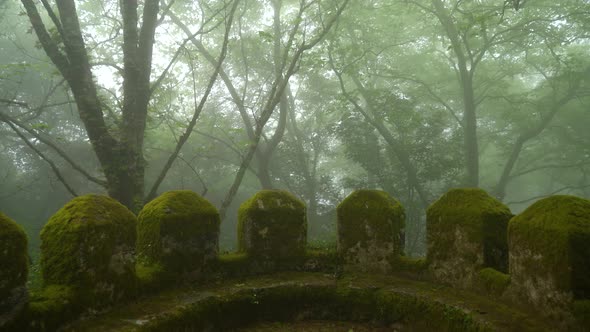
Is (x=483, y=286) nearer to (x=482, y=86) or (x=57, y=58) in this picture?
(x=57, y=58)

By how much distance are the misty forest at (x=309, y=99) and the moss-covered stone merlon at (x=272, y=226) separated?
31 centimetres

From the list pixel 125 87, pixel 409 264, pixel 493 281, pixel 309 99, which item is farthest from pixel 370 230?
pixel 309 99

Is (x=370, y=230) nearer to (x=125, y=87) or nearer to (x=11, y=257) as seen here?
(x=11, y=257)

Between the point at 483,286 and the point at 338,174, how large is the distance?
31.4m

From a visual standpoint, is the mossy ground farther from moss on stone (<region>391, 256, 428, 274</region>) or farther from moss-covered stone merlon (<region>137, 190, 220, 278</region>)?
moss-covered stone merlon (<region>137, 190, 220, 278</region>)

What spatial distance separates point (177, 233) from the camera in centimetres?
457

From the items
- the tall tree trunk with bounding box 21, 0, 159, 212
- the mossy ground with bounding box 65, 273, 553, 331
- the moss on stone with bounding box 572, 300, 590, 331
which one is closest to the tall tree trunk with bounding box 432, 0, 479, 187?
the mossy ground with bounding box 65, 273, 553, 331

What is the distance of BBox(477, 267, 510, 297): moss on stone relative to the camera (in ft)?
12.8

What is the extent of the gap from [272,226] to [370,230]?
1.49 metres

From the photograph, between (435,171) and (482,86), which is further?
(482,86)

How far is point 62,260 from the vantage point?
3.35 m

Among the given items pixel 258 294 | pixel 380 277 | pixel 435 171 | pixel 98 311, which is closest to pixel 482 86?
pixel 435 171

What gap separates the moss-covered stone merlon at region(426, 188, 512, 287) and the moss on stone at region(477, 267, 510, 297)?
10 centimetres

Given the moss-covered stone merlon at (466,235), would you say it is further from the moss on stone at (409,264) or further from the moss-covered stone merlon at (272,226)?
the moss-covered stone merlon at (272,226)
